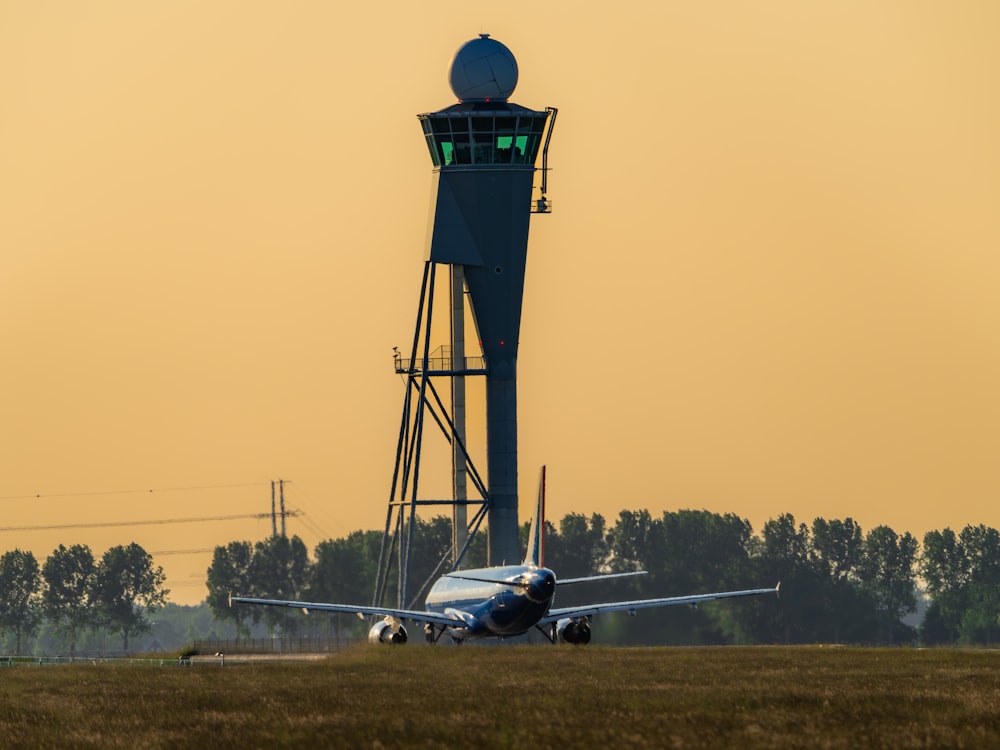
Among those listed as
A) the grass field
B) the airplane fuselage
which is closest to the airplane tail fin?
the airplane fuselage

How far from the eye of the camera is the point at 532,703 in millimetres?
58000

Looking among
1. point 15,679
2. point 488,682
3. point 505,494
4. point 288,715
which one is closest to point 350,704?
point 288,715

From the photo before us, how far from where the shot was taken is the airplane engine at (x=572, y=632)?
106000mm

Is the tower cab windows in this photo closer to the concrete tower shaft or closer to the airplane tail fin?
the concrete tower shaft

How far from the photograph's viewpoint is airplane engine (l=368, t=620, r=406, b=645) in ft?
364

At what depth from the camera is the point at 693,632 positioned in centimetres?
16638

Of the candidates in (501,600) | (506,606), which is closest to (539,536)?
(501,600)

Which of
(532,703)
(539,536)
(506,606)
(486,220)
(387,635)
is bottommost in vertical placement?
(532,703)

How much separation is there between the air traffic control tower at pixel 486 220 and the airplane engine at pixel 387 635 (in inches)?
672

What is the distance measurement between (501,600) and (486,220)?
34234mm

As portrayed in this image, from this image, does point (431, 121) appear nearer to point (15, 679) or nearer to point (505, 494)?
point (505, 494)

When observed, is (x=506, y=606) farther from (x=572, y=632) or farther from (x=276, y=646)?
(x=276, y=646)

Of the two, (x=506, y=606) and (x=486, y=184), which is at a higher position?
(x=486, y=184)

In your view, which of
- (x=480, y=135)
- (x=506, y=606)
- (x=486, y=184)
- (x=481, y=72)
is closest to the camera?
(x=506, y=606)
